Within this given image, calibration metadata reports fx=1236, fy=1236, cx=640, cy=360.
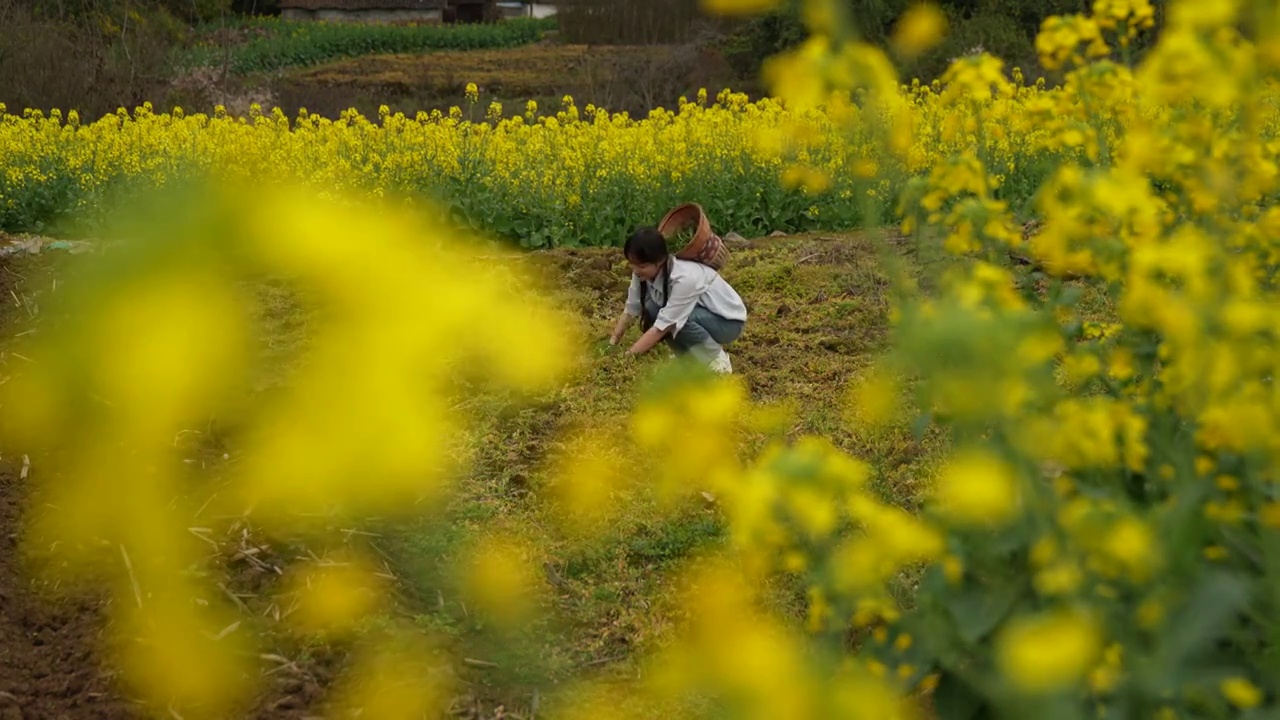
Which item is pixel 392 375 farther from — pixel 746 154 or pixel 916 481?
pixel 746 154

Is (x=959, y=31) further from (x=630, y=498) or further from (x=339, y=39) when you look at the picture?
(x=339, y=39)

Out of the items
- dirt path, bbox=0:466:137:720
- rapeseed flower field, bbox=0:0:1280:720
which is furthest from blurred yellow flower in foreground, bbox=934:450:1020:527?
dirt path, bbox=0:466:137:720

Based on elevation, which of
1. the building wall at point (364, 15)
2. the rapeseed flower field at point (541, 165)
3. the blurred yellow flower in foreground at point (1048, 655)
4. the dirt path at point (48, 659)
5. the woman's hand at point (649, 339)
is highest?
the blurred yellow flower in foreground at point (1048, 655)

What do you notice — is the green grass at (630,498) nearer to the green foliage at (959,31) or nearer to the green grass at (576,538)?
the green grass at (576,538)

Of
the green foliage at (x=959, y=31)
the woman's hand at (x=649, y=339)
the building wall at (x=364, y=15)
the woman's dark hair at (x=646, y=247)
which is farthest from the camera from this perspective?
the building wall at (x=364, y=15)

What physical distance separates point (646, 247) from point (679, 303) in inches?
10.6

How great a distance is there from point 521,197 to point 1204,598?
699cm

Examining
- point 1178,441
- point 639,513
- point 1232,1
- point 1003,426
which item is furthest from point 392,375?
point 639,513

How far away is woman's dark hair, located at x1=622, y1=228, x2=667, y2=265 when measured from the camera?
487 centimetres

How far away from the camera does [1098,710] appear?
57.8 inches

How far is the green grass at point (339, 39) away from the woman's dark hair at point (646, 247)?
70.5ft

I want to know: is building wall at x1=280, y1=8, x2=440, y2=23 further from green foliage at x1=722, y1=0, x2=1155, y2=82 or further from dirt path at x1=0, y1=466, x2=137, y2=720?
dirt path at x1=0, y1=466, x2=137, y2=720

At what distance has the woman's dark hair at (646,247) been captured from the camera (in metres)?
4.87

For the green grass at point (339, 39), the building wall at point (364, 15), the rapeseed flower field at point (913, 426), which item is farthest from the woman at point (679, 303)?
the building wall at point (364, 15)
